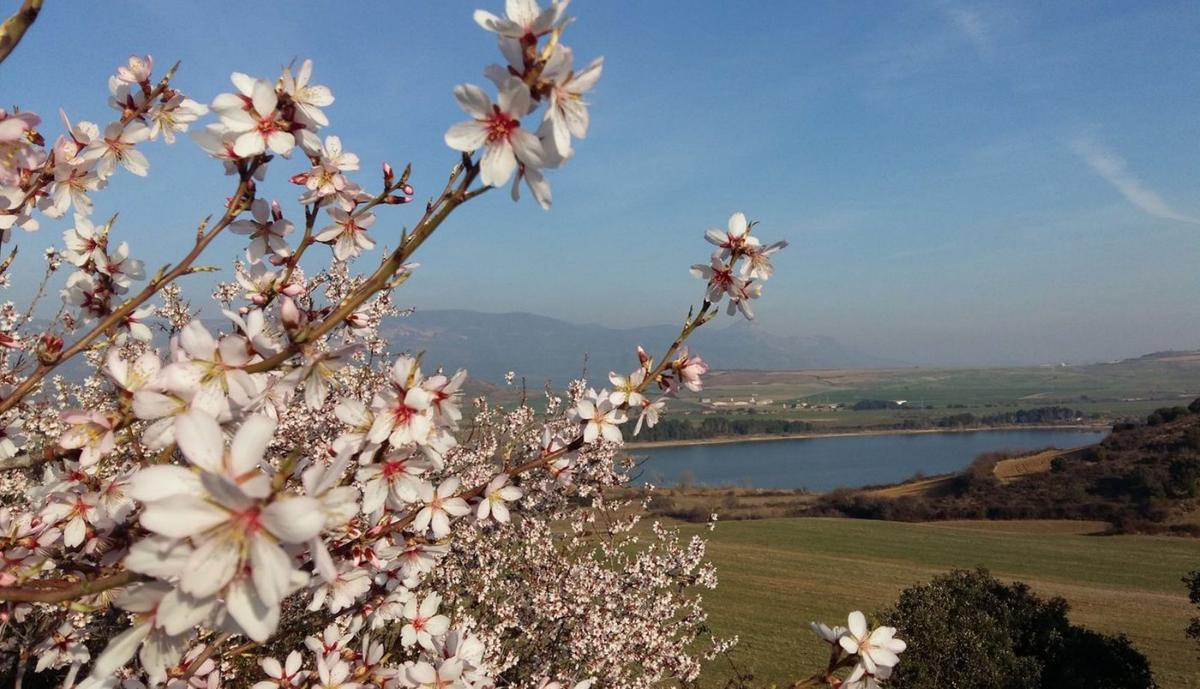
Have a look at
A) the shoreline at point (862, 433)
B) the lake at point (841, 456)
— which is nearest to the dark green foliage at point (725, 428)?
the shoreline at point (862, 433)

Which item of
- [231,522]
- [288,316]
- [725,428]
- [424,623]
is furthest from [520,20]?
[725,428]

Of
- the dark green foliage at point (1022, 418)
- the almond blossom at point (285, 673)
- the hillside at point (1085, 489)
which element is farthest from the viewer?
the dark green foliage at point (1022, 418)

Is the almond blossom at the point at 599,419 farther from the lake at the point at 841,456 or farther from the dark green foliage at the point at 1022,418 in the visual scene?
the dark green foliage at the point at 1022,418

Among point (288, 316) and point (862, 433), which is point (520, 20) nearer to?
point (288, 316)

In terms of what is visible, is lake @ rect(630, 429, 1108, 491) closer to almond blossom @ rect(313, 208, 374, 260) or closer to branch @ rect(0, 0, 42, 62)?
almond blossom @ rect(313, 208, 374, 260)

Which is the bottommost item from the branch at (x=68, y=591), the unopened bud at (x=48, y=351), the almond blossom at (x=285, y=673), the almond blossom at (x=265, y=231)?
the almond blossom at (x=285, y=673)

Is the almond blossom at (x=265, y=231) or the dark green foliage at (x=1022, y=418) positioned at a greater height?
the almond blossom at (x=265, y=231)

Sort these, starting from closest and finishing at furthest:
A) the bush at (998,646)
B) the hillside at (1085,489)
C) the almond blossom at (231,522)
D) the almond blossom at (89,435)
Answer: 1. the almond blossom at (231,522)
2. the almond blossom at (89,435)
3. the bush at (998,646)
4. the hillside at (1085,489)

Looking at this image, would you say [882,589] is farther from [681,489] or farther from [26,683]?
[26,683]
